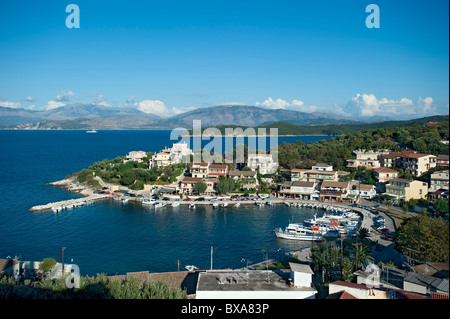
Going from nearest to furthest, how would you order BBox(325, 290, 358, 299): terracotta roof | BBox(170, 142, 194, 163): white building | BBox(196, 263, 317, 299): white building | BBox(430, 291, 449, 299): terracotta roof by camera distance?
BBox(430, 291, 449, 299): terracotta roof < BBox(325, 290, 358, 299): terracotta roof < BBox(196, 263, 317, 299): white building < BBox(170, 142, 194, 163): white building

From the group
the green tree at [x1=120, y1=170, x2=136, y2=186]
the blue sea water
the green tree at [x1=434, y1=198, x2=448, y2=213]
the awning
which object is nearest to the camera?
the blue sea water

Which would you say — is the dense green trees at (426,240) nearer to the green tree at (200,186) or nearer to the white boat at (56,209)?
the green tree at (200,186)

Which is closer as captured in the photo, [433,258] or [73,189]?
[433,258]

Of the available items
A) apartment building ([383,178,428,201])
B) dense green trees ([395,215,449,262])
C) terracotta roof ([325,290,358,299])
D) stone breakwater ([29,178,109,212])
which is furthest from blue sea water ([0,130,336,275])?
terracotta roof ([325,290,358,299])

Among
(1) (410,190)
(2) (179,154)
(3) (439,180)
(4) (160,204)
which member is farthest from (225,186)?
(3) (439,180)

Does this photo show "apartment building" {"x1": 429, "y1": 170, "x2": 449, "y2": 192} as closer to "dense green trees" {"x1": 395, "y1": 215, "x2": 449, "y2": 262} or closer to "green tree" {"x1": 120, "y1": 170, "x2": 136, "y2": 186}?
"dense green trees" {"x1": 395, "y1": 215, "x2": 449, "y2": 262}
